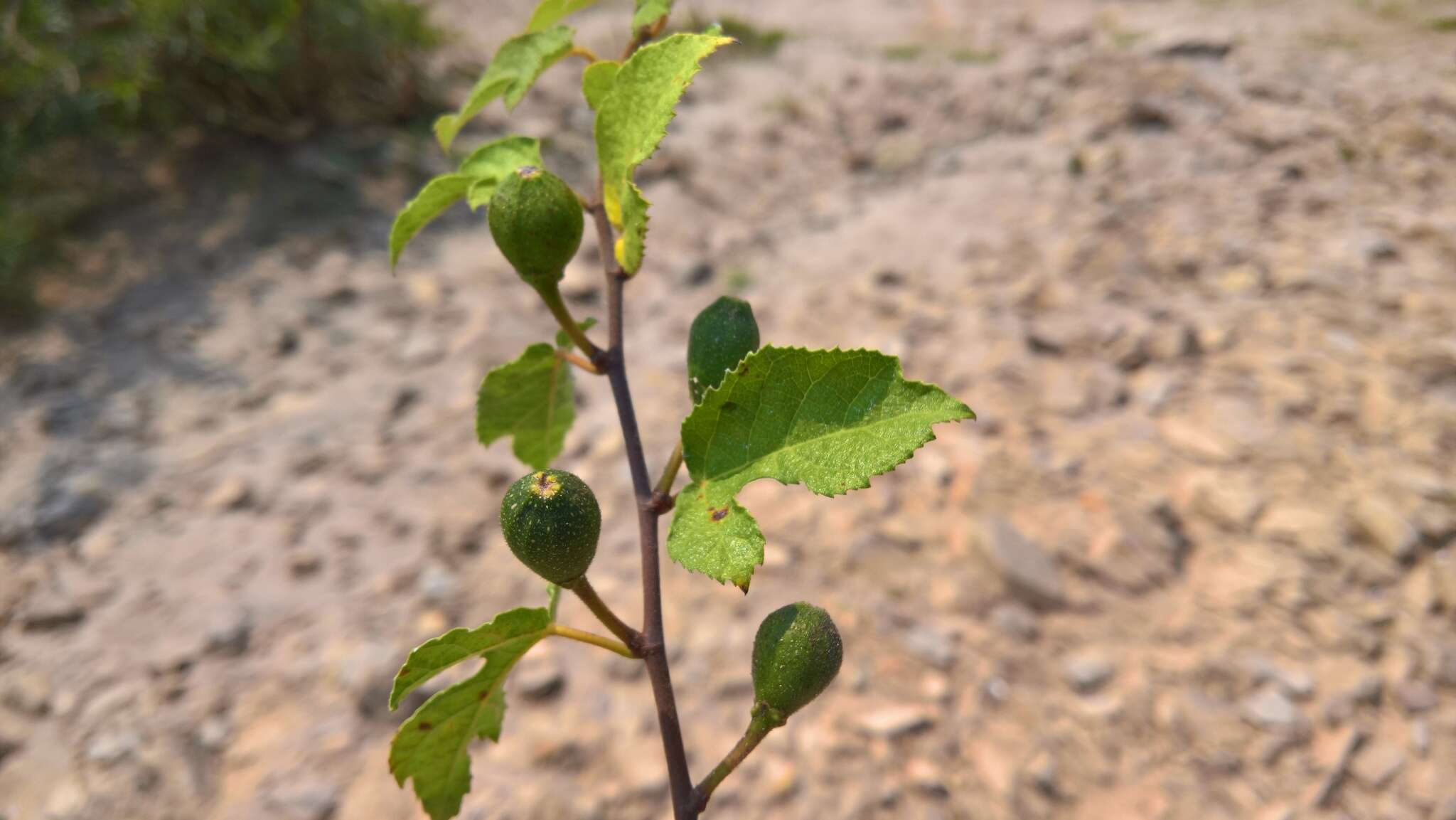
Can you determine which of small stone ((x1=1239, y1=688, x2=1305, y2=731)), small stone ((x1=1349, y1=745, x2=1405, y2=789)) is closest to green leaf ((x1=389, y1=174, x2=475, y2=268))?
small stone ((x1=1239, y1=688, x2=1305, y2=731))

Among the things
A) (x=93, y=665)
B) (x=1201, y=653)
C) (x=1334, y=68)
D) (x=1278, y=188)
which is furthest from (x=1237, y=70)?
(x=93, y=665)

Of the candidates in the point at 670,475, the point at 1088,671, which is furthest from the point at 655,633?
the point at 1088,671

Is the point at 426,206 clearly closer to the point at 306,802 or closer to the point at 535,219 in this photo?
the point at 535,219

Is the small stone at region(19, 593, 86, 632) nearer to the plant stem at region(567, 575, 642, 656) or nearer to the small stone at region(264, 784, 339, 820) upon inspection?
the small stone at region(264, 784, 339, 820)

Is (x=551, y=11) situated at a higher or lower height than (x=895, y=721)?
higher

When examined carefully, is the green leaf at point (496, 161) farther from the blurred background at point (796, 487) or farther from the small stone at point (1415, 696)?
the small stone at point (1415, 696)

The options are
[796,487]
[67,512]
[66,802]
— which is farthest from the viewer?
[796,487]
